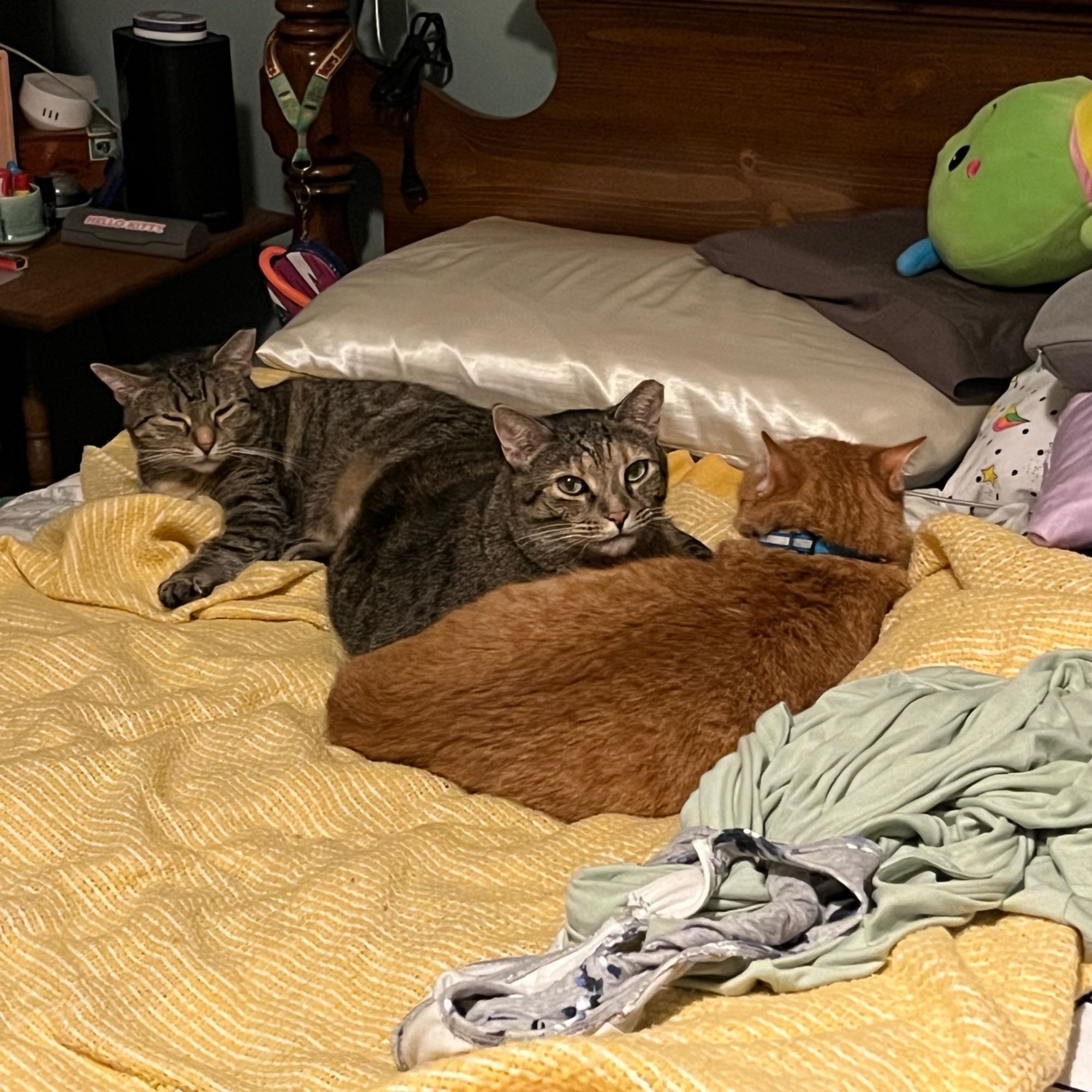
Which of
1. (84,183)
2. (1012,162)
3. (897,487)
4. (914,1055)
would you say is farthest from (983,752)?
(84,183)

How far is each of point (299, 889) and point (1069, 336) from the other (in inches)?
45.1

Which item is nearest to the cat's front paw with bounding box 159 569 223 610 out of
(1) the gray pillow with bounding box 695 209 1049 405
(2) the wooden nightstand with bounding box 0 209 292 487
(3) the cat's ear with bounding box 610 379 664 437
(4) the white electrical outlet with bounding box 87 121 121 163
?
(3) the cat's ear with bounding box 610 379 664 437

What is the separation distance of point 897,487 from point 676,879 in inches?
31.9

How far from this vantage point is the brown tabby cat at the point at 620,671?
4.71 ft

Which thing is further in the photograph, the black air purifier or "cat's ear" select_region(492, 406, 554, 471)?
the black air purifier

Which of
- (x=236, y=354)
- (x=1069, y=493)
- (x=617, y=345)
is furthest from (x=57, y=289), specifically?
(x=1069, y=493)

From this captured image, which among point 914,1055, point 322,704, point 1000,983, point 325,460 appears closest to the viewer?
point 914,1055

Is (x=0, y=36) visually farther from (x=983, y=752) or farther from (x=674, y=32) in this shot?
(x=983, y=752)

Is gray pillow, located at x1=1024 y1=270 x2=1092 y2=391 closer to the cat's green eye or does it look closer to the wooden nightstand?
the cat's green eye

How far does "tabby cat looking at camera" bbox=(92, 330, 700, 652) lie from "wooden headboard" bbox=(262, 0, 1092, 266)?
74cm

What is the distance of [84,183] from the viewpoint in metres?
3.04

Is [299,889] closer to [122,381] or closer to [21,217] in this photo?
[122,381]

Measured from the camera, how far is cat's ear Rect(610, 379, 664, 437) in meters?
1.91

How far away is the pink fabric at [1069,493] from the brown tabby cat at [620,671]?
18 centimetres
